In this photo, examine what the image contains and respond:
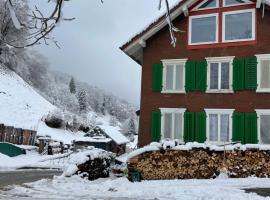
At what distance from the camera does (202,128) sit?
75.4ft

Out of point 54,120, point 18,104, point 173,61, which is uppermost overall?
point 173,61

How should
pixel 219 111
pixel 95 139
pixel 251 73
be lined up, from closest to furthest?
pixel 251 73 → pixel 219 111 → pixel 95 139

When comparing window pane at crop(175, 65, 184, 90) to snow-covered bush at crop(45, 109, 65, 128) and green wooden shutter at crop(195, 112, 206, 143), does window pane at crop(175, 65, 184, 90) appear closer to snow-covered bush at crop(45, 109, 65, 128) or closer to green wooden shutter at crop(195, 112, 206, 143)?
green wooden shutter at crop(195, 112, 206, 143)

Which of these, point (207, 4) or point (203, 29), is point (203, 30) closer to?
point (203, 29)

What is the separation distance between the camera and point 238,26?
917 inches

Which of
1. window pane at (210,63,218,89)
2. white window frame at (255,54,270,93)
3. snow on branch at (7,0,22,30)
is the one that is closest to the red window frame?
white window frame at (255,54,270,93)

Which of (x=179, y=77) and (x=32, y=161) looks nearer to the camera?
(x=179, y=77)

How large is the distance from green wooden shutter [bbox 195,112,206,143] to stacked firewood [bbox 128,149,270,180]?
2639mm

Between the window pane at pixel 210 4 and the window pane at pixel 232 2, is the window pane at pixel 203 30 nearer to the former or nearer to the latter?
the window pane at pixel 210 4

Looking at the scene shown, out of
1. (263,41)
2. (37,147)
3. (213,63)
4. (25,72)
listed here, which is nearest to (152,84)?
(213,63)

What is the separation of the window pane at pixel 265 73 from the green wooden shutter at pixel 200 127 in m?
3.56

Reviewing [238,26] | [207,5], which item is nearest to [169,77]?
[207,5]

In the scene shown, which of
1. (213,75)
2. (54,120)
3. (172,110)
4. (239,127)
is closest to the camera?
(239,127)

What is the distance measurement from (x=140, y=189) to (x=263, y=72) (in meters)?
9.74
